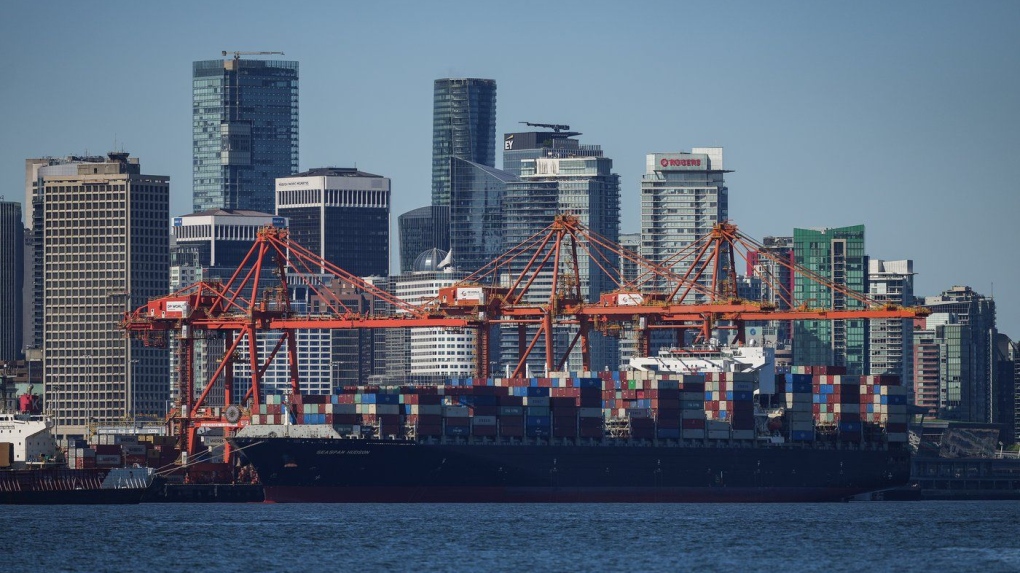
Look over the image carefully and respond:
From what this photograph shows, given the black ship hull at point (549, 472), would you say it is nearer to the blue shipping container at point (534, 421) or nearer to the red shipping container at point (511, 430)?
the red shipping container at point (511, 430)

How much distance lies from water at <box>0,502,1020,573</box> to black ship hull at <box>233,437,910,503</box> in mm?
1938

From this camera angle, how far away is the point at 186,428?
142 m

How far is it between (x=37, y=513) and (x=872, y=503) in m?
55.4

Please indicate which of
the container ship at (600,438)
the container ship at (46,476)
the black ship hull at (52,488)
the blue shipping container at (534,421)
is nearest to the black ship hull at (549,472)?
the container ship at (600,438)

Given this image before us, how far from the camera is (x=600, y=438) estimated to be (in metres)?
130

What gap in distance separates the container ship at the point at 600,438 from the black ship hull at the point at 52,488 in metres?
9.09

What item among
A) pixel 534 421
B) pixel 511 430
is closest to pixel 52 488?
pixel 511 430

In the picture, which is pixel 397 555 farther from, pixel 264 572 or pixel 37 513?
pixel 37 513

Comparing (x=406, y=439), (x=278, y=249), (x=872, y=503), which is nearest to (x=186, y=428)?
(x=278, y=249)

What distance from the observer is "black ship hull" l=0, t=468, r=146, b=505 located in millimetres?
123688

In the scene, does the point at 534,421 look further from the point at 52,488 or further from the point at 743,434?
the point at 52,488

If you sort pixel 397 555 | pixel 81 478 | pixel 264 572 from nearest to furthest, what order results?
pixel 264 572 → pixel 397 555 → pixel 81 478

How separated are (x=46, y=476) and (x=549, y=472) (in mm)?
28828

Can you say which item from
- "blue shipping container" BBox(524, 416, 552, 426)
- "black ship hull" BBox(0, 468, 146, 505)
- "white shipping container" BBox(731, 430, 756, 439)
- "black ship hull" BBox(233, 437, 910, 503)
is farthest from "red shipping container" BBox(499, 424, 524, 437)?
"black ship hull" BBox(0, 468, 146, 505)
